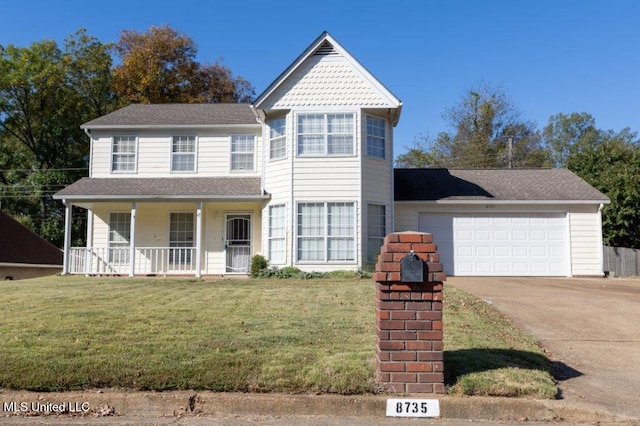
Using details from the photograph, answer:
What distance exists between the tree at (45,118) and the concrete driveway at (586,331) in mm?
27611

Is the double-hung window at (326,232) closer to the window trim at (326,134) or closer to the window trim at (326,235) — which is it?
the window trim at (326,235)

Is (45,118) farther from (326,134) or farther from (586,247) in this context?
(586,247)

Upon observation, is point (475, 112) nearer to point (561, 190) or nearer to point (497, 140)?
point (497, 140)

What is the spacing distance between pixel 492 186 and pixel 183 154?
1109cm

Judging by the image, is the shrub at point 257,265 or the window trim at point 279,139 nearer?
the shrub at point 257,265

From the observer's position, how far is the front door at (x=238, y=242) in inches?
703

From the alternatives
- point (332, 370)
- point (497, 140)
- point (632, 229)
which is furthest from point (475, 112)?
point (332, 370)

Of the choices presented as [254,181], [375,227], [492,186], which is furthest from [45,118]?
Result: [492,186]

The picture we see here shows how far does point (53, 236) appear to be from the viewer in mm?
32438

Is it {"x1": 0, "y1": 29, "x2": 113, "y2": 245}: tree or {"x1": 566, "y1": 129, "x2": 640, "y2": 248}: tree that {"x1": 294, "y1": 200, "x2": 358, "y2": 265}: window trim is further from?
{"x1": 0, "y1": 29, "x2": 113, "y2": 245}: tree

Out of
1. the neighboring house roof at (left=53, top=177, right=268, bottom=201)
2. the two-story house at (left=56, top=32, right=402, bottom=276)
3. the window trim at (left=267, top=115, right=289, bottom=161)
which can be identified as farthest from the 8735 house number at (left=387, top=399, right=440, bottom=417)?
the window trim at (left=267, top=115, right=289, bottom=161)

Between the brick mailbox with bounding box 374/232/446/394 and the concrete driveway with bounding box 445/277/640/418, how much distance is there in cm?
140

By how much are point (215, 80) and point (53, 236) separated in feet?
46.6

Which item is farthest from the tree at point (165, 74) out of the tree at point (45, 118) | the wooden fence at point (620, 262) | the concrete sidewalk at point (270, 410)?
the concrete sidewalk at point (270, 410)
